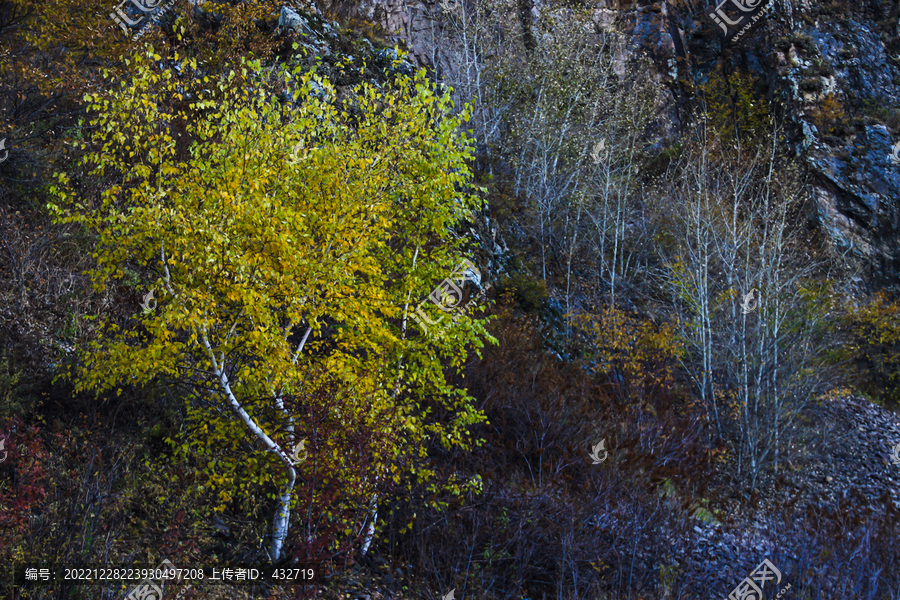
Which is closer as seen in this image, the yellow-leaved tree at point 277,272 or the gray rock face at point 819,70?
the yellow-leaved tree at point 277,272

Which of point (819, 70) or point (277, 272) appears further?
point (819, 70)

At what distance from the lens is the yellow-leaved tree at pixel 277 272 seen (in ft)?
17.7

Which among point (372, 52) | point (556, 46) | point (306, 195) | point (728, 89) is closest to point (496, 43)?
point (556, 46)

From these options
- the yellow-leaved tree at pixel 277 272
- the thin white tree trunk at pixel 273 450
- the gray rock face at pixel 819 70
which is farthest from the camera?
the gray rock face at pixel 819 70

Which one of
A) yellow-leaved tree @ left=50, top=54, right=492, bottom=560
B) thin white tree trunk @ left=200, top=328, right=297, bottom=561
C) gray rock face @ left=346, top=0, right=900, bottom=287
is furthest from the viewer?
gray rock face @ left=346, top=0, right=900, bottom=287

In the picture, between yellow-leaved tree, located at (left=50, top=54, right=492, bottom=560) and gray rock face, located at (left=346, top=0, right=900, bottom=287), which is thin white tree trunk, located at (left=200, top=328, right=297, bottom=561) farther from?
gray rock face, located at (left=346, top=0, right=900, bottom=287)

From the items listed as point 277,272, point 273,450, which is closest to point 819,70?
point 277,272

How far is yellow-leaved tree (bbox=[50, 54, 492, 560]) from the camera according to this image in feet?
17.7

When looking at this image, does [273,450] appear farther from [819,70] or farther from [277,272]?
[819,70]

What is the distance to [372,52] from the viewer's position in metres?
16.2

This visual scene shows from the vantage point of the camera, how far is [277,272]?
5.65 meters

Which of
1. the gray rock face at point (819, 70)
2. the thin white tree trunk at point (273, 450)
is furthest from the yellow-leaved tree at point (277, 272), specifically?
the gray rock face at point (819, 70)

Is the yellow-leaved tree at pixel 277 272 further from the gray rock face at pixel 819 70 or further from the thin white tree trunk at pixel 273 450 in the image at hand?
the gray rock face at pixel 819 70

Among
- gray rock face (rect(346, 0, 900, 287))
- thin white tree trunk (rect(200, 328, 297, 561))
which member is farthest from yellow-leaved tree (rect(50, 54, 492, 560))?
gray rock face (rect(346, 0, 900, 287))
